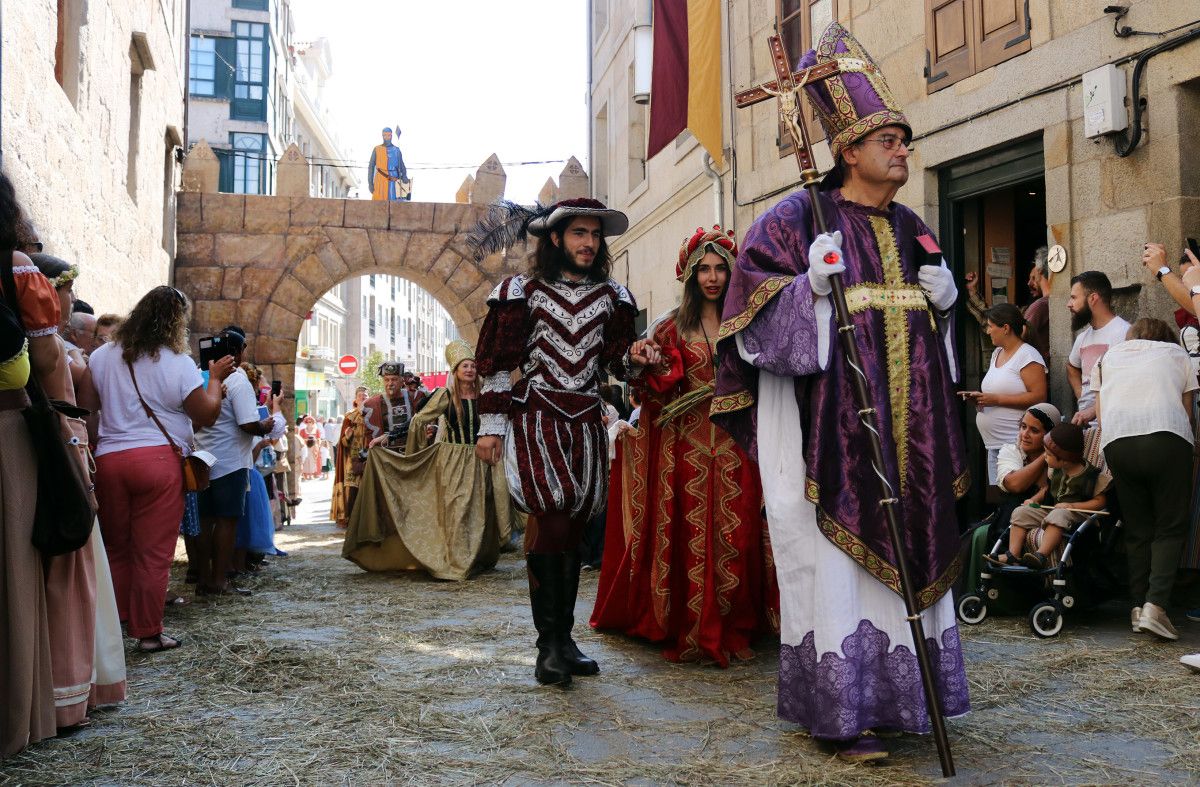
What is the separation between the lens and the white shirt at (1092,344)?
5.67 meters

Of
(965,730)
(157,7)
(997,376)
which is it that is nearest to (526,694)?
(965,730)

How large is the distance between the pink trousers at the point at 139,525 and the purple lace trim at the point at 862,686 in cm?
316

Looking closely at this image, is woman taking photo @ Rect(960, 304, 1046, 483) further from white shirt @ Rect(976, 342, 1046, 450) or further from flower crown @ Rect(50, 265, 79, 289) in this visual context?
flower crown @ Rect(50, 265, 79, 289)

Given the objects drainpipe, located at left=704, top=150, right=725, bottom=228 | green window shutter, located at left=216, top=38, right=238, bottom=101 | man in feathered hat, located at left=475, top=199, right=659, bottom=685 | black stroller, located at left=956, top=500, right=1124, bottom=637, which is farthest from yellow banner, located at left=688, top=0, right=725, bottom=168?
green window shutter, located at left=216, top=38, right=238, bottom=101

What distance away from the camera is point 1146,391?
4.96 metres

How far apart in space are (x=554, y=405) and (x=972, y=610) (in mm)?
2711

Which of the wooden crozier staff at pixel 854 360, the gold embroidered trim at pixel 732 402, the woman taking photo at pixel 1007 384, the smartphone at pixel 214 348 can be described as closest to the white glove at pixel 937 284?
the wooden crozier staff at pixel 854 360

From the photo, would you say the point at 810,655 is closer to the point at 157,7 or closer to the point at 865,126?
the point at 865,126

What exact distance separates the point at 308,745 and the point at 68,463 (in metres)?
1.18

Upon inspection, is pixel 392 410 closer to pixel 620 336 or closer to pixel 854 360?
pixel 620 336

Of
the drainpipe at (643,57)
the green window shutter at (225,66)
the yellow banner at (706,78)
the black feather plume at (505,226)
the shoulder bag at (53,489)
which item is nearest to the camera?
the shoulder bag at (53,489)

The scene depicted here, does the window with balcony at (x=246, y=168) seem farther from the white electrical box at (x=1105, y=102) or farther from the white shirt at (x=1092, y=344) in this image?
the white shirt at (x=1092, y=344)

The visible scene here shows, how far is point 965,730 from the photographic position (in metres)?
3.40

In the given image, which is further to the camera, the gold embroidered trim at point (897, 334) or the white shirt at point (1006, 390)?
the white shirt at point (1006, 390)
